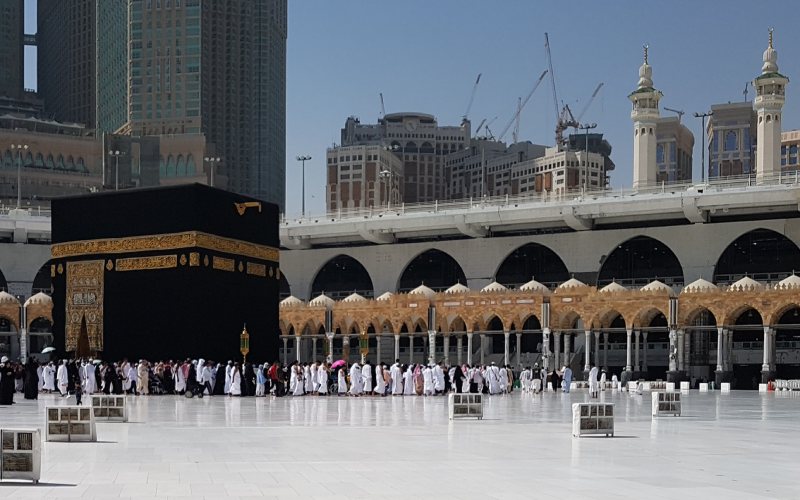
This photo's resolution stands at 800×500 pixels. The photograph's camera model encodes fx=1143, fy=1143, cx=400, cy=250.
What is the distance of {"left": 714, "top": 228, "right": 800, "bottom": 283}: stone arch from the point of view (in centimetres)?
4166

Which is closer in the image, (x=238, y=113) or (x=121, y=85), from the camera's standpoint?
(x=121, y=85)

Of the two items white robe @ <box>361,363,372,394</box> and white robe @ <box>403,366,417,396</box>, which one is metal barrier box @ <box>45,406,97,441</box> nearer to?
white robe @ <box>361,363,372,394</box>

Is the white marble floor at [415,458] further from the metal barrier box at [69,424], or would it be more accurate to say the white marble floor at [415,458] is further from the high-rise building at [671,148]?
the high-rise building at [671,148]

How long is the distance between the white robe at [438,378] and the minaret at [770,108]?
73.8 ft

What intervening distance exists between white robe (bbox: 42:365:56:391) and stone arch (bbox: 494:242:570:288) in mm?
21905

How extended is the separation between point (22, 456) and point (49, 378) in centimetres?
2058

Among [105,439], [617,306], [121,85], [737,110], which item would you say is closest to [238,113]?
[121,85]

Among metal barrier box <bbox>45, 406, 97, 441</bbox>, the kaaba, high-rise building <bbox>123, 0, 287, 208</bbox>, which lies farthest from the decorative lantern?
high-rise building <bbox>123, 0, 287, 208</bbox>

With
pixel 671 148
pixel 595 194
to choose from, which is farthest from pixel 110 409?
pixel 671 148

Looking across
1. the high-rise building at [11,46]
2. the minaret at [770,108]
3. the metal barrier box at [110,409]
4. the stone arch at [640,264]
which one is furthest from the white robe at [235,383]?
the high-rise building at [11,46]

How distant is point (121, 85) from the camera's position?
4087 inches

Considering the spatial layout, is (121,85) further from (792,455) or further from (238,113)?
(792,455)

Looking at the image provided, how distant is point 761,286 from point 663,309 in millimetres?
3043

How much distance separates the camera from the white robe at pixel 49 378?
28578 millimetres
